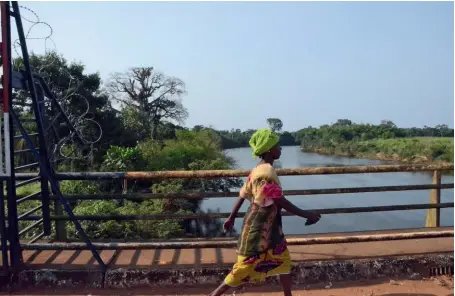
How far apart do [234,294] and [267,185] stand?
4.48ft

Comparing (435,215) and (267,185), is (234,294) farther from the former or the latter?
(435,215)

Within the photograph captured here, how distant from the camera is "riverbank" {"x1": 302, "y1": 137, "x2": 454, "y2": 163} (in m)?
→ 28.3

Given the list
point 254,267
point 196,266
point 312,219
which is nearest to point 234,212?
point 254,267

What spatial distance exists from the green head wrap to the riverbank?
77.9ft

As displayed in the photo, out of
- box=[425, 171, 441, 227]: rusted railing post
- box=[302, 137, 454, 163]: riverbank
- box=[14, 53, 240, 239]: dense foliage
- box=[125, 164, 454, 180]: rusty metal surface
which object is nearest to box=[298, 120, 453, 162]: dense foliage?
box=[302, 137, 454, 163]: riverbank

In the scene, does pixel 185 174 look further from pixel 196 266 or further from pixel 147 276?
pixel 147 276

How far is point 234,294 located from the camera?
3529 millimetres

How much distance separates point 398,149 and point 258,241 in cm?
3339

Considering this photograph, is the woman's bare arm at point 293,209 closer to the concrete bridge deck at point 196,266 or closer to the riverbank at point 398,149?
the concrete bridge deck at point 196,266

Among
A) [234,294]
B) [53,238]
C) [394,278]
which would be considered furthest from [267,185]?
[53,238]

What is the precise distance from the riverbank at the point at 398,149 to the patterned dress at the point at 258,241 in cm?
Answer: 2369

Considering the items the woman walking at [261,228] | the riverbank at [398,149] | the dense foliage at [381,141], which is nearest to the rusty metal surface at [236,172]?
the woman walking at [261,228]

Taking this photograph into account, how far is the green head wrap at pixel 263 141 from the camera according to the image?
280cm

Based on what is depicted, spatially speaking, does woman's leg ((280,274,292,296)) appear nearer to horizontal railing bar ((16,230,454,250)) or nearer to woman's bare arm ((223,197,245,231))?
woman's bare arm ((223,197,245,231))
